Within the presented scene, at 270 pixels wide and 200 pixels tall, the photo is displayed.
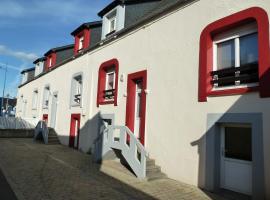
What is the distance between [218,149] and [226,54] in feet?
8.16

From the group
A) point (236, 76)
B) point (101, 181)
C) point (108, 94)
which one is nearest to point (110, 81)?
point (108, 94)

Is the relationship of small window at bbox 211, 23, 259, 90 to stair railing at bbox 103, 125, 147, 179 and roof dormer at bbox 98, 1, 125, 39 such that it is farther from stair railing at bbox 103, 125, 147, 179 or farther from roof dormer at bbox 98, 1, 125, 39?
roof dormer at bbox 98, 1, 125, 39

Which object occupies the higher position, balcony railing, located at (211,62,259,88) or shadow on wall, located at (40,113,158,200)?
balcony railing, located at (211,62,259,88)

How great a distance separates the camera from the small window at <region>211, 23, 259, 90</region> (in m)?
6.49

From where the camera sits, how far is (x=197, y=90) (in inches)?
294

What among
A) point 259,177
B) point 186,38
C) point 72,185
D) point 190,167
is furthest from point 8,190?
point 186,38

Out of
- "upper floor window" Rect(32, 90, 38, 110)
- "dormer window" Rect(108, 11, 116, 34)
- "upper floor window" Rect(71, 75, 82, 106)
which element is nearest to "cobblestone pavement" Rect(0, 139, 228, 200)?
"upper floor window" Rect(71, 75, 82, 106)

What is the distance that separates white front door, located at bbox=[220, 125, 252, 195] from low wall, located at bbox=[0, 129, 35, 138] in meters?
17.5

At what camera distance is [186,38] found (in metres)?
8.08

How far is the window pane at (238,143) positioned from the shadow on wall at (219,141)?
0.21m

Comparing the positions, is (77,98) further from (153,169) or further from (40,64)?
(40,64)

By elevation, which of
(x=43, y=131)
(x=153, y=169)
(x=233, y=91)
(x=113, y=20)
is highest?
(x=113, y=20)

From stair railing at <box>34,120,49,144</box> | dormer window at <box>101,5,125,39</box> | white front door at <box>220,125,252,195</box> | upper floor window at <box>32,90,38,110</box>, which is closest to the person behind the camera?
white front door at <box>220,125,252,195</box>

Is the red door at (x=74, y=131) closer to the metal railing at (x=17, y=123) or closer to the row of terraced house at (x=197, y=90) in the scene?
the row of terraced house at (x=197, y=90)
